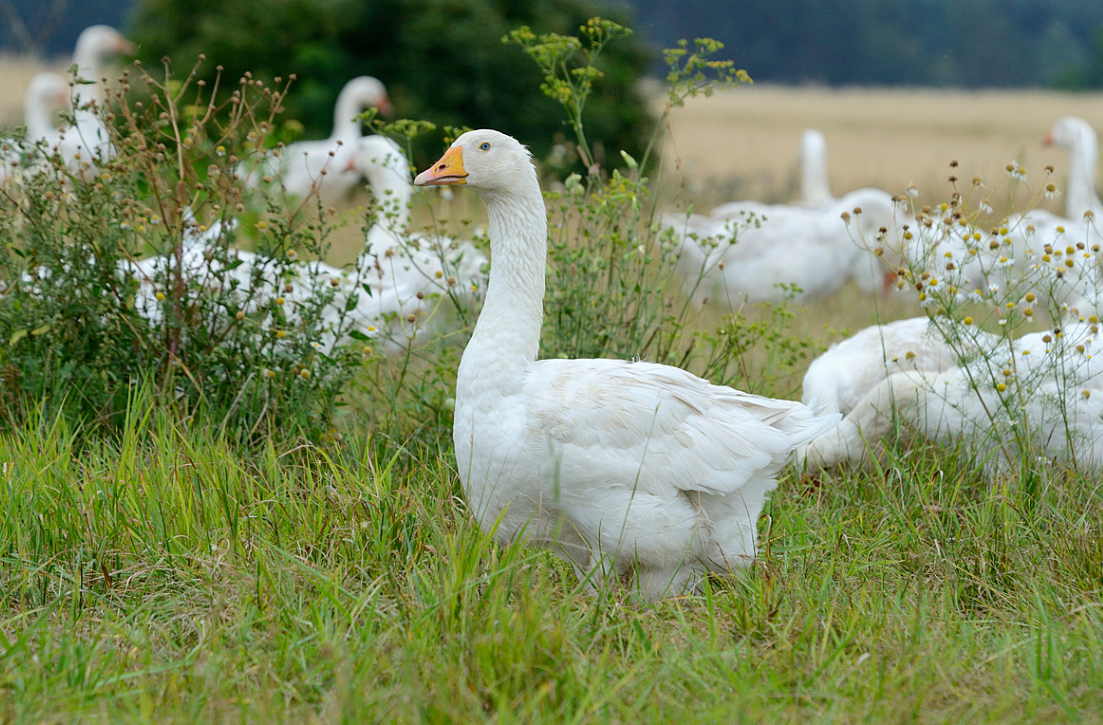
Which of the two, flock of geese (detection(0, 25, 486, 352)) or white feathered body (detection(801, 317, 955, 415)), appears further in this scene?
white feathered body (detection(801, 317, 955, 415))

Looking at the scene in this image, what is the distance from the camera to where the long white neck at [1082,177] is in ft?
27.1

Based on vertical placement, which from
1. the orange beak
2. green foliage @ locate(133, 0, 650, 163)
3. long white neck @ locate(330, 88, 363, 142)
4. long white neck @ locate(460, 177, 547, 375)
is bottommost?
long white neck @ locate(460, 177, 547, 375)

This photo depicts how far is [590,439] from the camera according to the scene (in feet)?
9.51

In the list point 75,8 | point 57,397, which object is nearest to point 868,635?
point 57,397

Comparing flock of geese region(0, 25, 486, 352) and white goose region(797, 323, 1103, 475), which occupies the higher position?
flock of geese region(0, 25, 486, 352)

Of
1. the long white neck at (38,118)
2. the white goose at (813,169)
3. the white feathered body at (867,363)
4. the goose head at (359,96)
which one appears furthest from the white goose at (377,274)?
the white goose at (813,169)

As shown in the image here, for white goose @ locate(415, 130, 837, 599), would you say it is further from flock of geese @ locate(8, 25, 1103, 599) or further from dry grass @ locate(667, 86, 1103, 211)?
dry grass @ locate(667, 86, 1103, 211)

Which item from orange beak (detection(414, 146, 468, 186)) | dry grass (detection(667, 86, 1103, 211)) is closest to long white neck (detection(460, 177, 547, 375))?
orange beak (detection(414, 146, 468, 186))

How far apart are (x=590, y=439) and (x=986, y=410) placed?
5.56ft

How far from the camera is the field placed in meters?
2.33

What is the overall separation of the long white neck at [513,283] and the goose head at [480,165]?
0.16 feet

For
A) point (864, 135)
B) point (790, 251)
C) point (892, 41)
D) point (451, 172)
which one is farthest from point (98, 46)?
point (892, 41)

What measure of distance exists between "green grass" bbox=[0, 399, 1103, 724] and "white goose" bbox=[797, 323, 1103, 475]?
0.23 metres

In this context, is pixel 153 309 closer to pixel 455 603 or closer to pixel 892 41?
pixel 455 603
